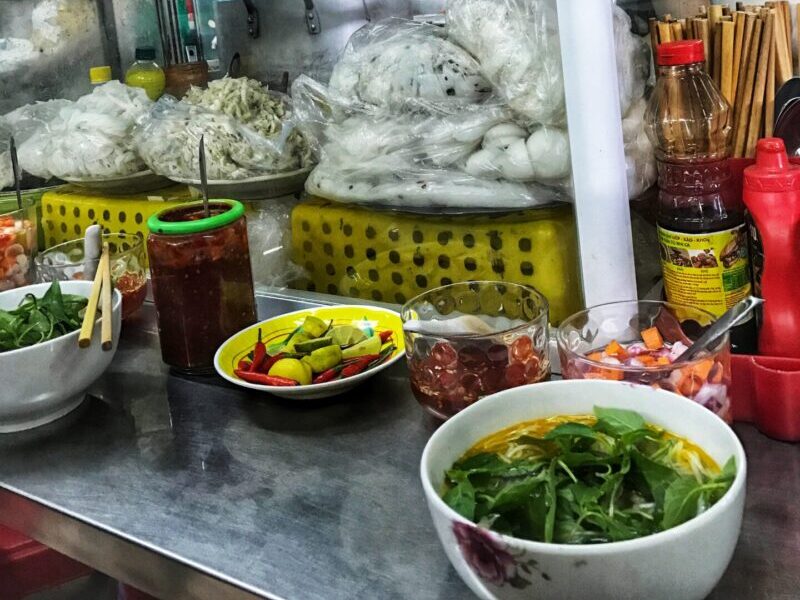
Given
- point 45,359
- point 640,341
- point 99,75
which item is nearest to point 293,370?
point 45,359

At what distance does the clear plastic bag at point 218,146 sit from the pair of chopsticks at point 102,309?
28 cm

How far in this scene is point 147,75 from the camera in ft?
5.08

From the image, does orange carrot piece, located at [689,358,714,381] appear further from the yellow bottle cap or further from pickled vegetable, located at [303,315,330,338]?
the yellow bottle cap

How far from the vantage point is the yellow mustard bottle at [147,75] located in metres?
1.54

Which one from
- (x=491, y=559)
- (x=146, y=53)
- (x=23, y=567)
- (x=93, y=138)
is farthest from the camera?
(x=146, y=53)

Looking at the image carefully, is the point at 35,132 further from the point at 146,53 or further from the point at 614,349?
the point at 614,349

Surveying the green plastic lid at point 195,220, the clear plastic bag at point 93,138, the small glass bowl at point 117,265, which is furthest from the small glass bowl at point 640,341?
the clear plastic bag at point 93,138

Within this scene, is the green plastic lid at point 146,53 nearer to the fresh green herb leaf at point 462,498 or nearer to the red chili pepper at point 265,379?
the red chili pepper at point 265,379

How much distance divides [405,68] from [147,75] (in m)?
0.64

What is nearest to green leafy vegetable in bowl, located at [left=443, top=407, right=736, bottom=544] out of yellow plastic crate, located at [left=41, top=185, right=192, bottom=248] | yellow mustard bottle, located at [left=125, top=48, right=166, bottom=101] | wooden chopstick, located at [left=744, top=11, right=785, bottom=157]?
wooden chopstick, located at [left=744, top=11, right=785, bottom=157]

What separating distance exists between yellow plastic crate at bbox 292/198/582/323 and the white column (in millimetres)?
72

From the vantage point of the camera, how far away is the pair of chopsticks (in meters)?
0.98

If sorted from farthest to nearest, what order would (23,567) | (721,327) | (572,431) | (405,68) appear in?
1. (23,567)
2. (405,68)
3. (721,327)
4. (572,431)

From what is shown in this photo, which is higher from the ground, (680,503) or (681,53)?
(681,53)
